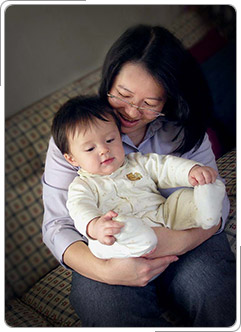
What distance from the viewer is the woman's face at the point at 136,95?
35.0 inches

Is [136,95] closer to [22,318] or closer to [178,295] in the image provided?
[178,295]

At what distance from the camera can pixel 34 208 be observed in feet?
4.27

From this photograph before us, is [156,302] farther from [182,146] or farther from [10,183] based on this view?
[10,183]

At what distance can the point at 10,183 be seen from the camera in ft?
4.20

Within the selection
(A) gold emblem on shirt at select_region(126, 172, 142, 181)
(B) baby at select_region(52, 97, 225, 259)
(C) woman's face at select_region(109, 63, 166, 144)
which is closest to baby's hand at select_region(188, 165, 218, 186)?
(B) baby at select_region(52, 97, 225, 259)

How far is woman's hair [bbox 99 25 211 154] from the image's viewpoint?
88 cm

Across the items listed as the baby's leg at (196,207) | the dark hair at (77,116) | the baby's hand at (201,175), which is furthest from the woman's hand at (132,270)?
the dark hair at (77,116)

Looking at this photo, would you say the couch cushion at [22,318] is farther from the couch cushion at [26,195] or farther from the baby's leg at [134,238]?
the baby's leg at [134,238]

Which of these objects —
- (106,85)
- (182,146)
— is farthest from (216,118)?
(106,85)

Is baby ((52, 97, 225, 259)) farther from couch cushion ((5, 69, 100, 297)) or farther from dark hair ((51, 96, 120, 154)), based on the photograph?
couch cushion ((5, 69, 100, 297))

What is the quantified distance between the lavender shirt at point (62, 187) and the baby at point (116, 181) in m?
0.07

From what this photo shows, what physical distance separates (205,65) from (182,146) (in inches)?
35.3

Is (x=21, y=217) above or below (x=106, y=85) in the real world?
below

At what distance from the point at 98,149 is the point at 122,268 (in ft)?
0.97
